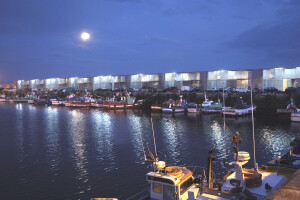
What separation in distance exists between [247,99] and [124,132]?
36841 millimetres

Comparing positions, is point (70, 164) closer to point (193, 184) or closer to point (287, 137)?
point (193, 184)

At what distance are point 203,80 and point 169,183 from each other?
67.0 meters

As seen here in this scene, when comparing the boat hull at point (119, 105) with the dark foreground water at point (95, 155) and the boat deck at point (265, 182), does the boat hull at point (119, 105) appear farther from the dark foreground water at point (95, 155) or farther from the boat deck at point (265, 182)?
the boat deck at point (265, 182)

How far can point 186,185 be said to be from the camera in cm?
896

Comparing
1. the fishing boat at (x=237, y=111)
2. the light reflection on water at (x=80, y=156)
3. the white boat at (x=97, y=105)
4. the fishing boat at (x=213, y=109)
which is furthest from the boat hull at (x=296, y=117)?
the white boat at (x=97, y=105)

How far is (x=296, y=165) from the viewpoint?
1141cm

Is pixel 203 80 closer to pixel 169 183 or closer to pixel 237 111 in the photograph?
pixel 237 111

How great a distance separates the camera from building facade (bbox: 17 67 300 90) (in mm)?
59938

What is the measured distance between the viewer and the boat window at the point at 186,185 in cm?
872

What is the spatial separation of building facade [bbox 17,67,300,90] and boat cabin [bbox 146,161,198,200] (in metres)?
28.5

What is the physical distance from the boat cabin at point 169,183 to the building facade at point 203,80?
93.6 feet

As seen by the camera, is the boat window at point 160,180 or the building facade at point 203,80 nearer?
the boat window at point 160,180

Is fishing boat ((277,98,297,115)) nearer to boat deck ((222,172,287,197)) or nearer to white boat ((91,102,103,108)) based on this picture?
boat deck ((222,172,287,197))

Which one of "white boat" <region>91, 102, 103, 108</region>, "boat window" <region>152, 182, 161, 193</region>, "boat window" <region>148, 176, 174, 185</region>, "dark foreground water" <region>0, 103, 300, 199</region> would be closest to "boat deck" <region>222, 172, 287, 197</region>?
"dark foreground water" <region>0, 103, 300, 199</region>
